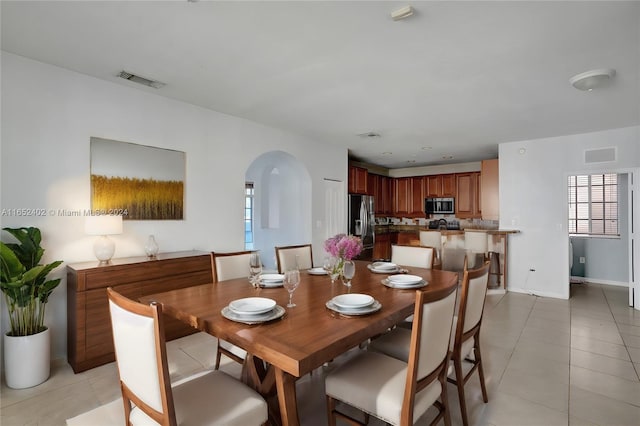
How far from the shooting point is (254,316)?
4.85ft

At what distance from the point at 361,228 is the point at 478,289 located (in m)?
4.47

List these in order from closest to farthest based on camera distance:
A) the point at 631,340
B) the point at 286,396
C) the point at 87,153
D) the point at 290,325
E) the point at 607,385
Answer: the point at 286,396
the point at 290,325
the point at 607,385
the point at 87,153
the point at 631,340

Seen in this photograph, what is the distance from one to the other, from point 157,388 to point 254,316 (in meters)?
0.45

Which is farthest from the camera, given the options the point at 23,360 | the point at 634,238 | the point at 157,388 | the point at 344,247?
the point at 634,238

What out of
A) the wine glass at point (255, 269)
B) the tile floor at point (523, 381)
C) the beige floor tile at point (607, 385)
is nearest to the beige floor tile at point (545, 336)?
the tile floor at point (523, 381)

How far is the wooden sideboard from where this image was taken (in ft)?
8.38

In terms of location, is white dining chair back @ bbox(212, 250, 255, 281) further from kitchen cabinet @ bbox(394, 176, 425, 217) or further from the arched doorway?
kitchen cabinet @ bbox(394, 176, 425, 217)

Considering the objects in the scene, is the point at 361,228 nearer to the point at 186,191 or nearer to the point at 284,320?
the point at 186,191

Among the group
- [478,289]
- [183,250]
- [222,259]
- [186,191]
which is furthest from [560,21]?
[183,250]

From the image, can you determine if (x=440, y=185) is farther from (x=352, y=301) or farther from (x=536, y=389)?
(x=352, y=301)

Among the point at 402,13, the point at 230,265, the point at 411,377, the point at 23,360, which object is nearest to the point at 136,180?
the point at 230,265

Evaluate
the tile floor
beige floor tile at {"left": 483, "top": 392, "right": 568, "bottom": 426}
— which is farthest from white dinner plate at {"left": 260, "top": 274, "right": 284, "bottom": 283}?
beige floor tile at {"left": 483, "top": 392, "right": 568, "bottom": 426}

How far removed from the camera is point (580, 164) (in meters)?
4.82

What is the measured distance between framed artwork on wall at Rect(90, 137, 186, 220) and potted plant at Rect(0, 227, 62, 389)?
62 cm
